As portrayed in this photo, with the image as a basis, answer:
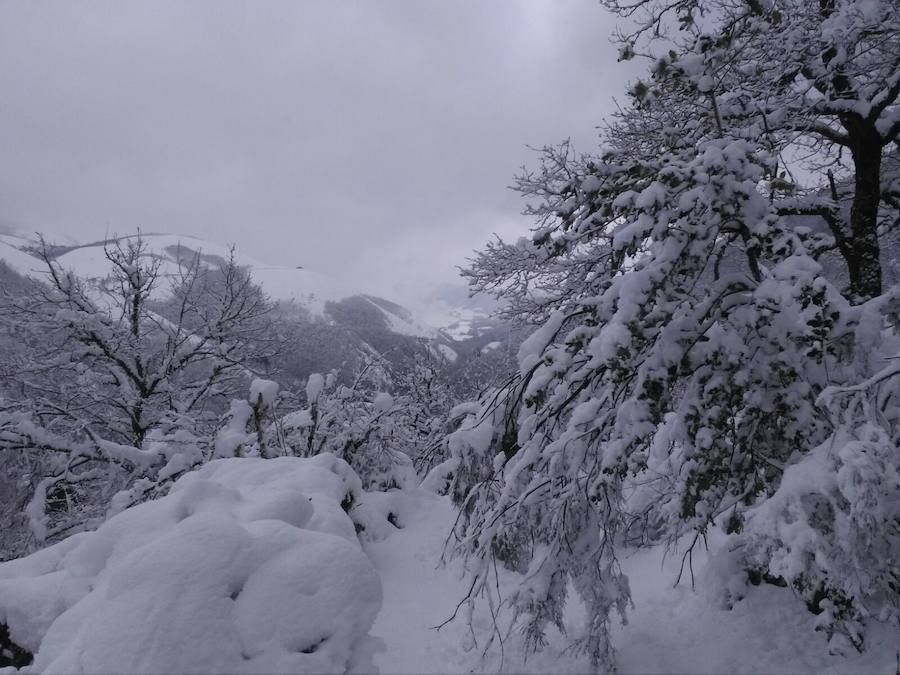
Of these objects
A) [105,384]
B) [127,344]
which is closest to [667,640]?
[127,344]

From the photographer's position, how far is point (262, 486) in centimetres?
413

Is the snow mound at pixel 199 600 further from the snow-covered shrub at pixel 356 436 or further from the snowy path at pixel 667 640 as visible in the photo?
the snow-covered shrub at pixel 356 436

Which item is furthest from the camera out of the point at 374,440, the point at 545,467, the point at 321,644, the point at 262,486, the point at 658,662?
the point at 374,440

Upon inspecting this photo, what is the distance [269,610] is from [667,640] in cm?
454

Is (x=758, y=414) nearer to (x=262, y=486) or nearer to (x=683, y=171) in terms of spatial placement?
(x=683, y=171)

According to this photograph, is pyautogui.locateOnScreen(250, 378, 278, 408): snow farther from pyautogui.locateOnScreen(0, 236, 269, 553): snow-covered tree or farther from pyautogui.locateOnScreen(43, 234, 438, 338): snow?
pyautogui.locateOnScreen(43, 234, 438, 338): snow

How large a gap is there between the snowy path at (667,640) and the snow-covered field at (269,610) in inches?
0.6

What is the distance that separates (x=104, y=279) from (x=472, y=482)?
10.6m

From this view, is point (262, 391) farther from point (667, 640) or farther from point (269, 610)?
point (667, 640)

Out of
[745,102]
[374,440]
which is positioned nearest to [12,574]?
[374,440]

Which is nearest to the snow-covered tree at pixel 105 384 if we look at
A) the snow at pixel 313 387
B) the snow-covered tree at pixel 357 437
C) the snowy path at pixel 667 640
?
the snow-covered tree at pixel 357 437

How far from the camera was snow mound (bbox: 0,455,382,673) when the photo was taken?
1.98m

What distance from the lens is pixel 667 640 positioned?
4.79 m

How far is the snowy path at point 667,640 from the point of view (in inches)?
160
